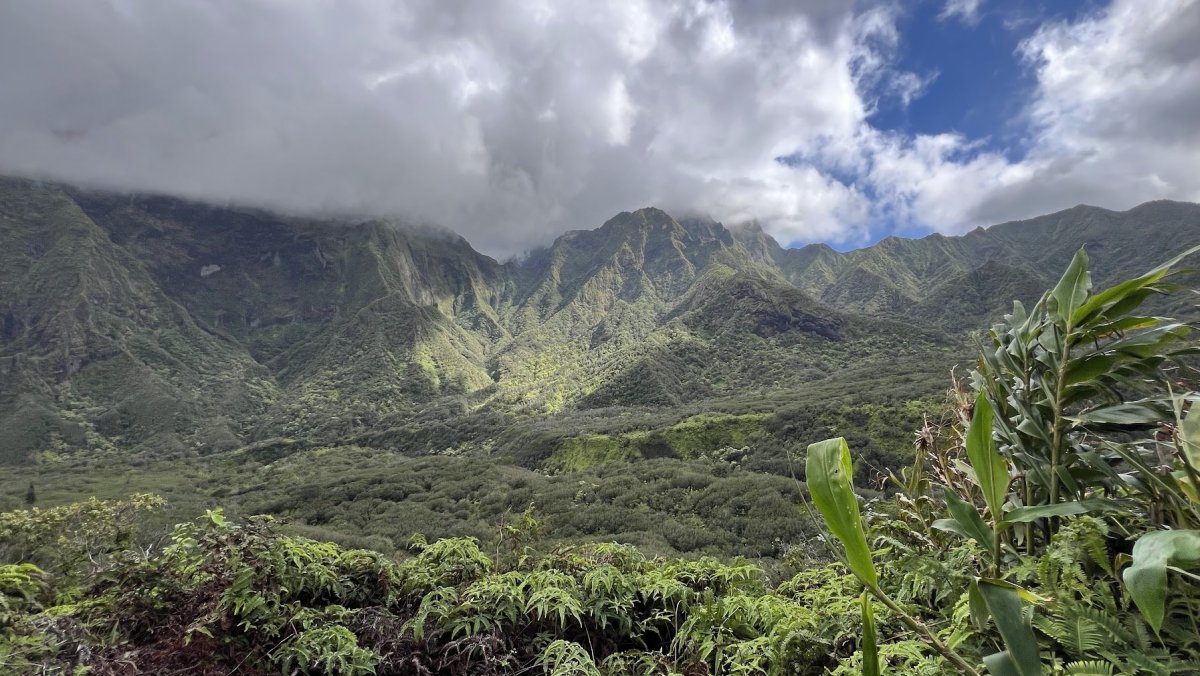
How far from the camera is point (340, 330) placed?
474ft

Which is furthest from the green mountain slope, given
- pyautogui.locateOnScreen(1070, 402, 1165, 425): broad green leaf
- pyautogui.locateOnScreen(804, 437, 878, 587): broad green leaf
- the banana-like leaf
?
pyautogui.locateOnScreen(804, 437, 878, 587): broad green leaf

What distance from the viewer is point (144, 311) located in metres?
134

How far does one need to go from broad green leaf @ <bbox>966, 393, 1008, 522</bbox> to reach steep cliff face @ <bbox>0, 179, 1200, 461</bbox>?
67964 millimetres

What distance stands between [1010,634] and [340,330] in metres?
162

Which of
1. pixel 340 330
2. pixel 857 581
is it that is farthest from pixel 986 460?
pixel 340 330

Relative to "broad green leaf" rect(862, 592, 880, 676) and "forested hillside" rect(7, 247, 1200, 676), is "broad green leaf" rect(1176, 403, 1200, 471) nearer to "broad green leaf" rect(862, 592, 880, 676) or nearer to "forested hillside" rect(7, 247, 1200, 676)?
"forested hillside" rect(7, 247, 1200, 676)

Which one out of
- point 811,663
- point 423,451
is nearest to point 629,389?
point 423,451

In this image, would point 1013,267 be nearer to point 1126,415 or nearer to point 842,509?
point 1126,415

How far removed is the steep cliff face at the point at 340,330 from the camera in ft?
276

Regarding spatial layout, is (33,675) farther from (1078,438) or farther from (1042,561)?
(1078,438)

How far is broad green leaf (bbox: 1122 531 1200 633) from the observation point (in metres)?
0.69

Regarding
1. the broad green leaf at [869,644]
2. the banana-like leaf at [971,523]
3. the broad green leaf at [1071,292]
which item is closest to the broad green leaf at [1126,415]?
the broad green leaf at [1071,292]

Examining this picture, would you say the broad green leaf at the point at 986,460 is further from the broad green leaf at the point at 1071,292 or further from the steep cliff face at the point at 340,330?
the steep cliff face at the point at 340,330

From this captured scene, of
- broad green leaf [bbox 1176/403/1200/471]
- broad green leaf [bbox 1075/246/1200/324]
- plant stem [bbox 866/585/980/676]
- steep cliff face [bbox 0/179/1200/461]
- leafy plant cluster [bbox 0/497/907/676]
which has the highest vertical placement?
steep cliff face [bbox 0/179/1200/461]
